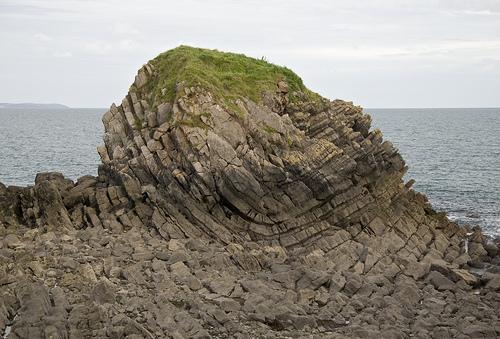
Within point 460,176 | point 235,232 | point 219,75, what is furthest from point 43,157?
point 235,232

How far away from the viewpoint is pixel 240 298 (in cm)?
3047

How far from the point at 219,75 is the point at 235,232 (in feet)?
38.1

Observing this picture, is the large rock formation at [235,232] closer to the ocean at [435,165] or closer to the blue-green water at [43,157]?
the ocean at [435,165]

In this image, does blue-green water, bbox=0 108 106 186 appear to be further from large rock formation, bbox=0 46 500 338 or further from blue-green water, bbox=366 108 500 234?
blue-green water, bbox=366 108 500 234

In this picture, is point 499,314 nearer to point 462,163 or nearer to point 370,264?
point 370,264

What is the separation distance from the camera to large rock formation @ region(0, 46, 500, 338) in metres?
28.0

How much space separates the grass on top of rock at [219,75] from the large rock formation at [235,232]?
15 centimetres

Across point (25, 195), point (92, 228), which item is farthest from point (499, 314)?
point (25, 195)

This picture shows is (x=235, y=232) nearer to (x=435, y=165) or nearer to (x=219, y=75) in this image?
(x=219, y=75)

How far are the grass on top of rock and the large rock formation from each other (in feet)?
0.49

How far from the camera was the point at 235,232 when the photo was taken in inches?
1484

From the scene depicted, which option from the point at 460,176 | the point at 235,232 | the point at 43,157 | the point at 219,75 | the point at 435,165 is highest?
the point at 219,75

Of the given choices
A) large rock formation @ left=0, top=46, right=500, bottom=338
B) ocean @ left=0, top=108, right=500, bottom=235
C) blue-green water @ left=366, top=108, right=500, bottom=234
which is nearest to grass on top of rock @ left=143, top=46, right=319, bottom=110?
large rock formation @ left=0, top=46, right=500, bottom=338

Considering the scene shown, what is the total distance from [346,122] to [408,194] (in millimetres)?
6030
